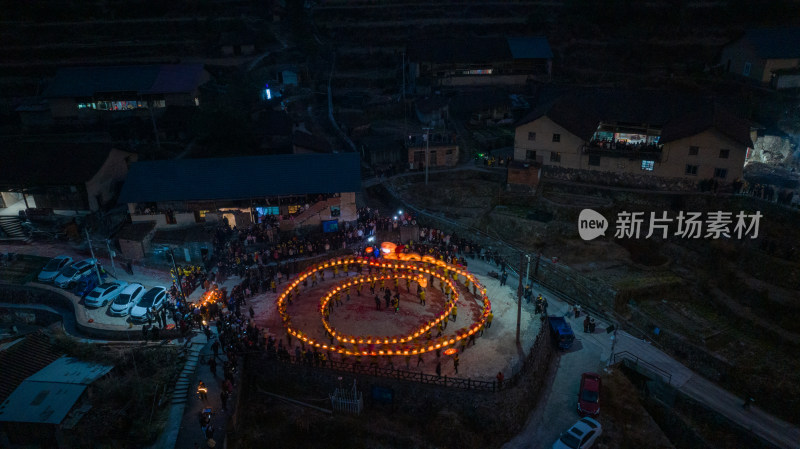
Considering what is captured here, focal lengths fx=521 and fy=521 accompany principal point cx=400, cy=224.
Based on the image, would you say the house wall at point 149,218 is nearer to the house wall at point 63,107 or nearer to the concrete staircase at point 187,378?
the concrete staircase at point 187,378

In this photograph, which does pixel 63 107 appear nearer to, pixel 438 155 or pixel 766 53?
Answer: pixel 438 155

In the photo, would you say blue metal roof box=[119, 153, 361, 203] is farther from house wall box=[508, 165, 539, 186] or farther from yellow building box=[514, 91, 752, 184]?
yellow building box=[514, 91, 752, 184]

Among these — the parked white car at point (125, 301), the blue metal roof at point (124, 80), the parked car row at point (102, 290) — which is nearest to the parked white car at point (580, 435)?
the parked car row at point (102, 290)

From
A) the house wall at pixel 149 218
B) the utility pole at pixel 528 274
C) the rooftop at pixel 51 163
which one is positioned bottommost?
the utility pole at pixel 528 274

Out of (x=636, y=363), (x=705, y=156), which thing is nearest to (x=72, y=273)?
(x=636, y=363)

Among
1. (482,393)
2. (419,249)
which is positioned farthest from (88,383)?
(419,249)

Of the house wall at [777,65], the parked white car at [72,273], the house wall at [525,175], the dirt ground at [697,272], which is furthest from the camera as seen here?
the house wall at [777,65]

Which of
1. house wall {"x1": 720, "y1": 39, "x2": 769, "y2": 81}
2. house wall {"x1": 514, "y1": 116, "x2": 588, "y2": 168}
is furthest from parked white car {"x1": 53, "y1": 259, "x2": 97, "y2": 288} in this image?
house wall {"x1": 720, "y1": 39, "x2": 769, "y2": 81}
